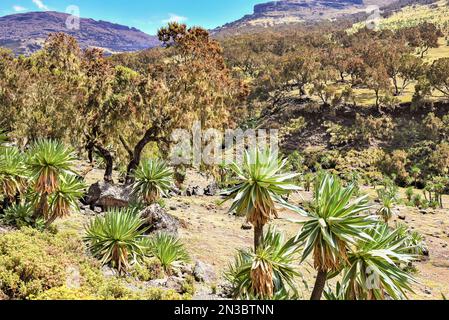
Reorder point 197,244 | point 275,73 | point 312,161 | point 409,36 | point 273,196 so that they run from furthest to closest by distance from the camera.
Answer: point 409,36 < point 275,73 < point 312,161 < point 197,244 < point 273,196

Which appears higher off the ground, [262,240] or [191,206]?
[262,240]

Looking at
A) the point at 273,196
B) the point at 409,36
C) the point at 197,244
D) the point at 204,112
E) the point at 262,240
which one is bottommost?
the point at 197,244

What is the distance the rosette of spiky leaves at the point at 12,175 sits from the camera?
45.1ft

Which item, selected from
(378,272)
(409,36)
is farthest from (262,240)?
(409,36)

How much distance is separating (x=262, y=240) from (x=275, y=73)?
68.7 meters

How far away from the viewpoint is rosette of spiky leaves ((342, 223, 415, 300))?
7090 millimetres

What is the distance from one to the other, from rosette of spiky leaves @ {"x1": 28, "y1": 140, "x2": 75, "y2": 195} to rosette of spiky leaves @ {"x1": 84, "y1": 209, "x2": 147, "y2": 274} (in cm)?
213

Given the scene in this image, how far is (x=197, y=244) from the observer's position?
1805 centimetres

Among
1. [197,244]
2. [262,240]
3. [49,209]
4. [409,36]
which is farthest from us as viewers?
[409,36]

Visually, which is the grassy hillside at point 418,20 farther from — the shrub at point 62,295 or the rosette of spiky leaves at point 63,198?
the shrub at point 62,295

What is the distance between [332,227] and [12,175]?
38.2 ft

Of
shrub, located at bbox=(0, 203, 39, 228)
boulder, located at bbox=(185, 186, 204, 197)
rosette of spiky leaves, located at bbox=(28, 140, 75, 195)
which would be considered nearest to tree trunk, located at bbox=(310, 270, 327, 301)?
rosette of spiky leaves, located at bbox=(28, 140, 75, 195)
